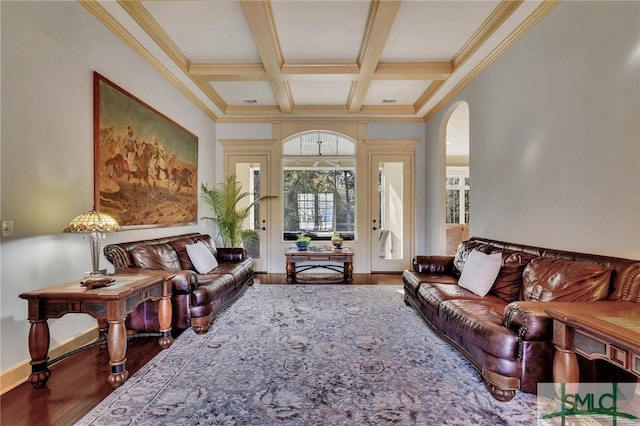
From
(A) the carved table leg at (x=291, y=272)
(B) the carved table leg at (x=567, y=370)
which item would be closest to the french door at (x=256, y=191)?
(A) the carved table leg at (x=291, y=272)

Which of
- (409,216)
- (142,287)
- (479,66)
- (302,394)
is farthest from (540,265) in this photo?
(409,216)

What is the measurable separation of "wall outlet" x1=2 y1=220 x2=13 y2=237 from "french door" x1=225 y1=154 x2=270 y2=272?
161 inches

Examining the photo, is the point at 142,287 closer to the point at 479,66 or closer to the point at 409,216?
the point at 479,66

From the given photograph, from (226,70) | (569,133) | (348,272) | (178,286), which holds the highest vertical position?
(226,70)

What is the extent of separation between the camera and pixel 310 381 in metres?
2.15

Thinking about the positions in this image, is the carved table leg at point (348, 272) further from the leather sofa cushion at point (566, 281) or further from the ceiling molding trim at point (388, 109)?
the leather sofa cushion at point (566, 281)

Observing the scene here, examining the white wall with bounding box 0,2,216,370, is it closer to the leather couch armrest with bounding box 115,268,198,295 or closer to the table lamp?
the table lamp

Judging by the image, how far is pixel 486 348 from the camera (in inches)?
77.7

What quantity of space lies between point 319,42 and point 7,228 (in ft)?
11.2

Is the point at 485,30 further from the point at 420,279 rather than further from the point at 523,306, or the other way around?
the point at 523,306

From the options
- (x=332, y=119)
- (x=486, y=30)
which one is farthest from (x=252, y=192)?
(x=486, y=30)

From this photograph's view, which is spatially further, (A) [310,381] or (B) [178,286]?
(B) [178,286]

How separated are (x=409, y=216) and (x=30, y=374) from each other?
18.5 ft

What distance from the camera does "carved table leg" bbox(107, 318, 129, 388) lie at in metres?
2.06
